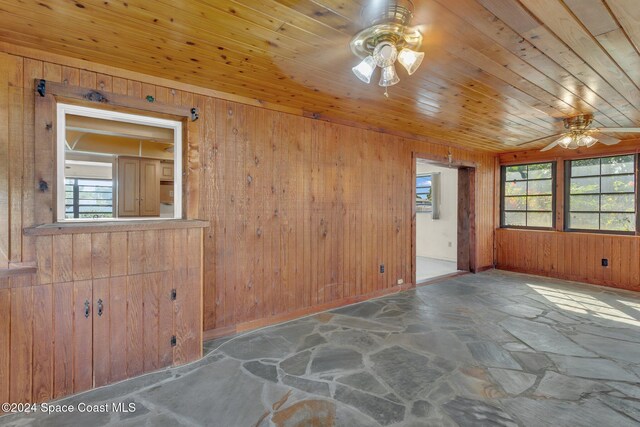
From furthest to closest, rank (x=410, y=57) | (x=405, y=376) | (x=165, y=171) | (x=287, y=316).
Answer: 1. (x=165, y=171)
2. (x=287, y=316)
3. (x=405, y=376)
4. (x=410, y=57)

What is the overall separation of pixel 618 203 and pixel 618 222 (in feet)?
1.02

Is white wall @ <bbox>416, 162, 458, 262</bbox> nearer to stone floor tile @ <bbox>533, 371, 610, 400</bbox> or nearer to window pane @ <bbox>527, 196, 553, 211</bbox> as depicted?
window pane @ <bbox>527, 196, 553, 211</bbox>

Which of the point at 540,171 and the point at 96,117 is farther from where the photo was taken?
the point at 540,171

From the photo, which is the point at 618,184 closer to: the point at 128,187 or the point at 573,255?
the point at 573,255

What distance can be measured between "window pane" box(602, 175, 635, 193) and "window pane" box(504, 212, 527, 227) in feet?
4.20

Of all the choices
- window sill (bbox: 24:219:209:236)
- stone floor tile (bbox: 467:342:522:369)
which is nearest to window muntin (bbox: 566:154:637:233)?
stone floor tile (bbox: 467:342:522:369)

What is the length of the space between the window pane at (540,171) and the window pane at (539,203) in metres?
0.40

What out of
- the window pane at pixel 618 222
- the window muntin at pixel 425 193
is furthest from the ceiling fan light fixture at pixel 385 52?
the window muntin at pixel 425 193

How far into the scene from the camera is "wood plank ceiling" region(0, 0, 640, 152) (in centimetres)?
173

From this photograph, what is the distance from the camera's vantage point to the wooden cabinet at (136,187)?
5.32 metres

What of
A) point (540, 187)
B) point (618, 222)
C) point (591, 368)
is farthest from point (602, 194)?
point (591, 368)

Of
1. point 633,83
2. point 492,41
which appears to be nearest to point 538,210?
point 633,83

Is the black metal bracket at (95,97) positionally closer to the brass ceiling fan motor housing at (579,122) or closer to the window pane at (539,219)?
the brass ceiling fan motor housing at (579,122)

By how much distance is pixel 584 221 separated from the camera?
538 centimetres
